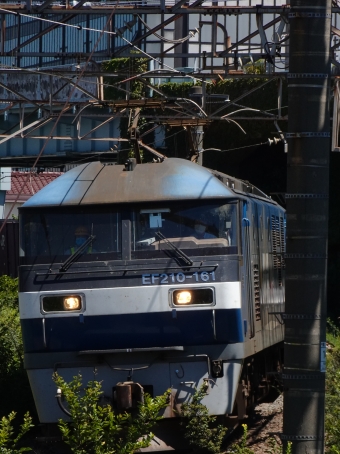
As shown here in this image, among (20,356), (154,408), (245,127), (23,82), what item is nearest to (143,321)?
(154,408)

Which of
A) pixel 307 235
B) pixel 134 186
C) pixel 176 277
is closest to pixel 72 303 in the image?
pixel 176 277

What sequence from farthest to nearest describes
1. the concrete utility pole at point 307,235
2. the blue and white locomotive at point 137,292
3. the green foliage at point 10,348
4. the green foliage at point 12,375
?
the green foliage at point 10,348
the green foliage at point 12,375
the blue and white locomotive at point 137,292
the concrete utility pole at point 307,235

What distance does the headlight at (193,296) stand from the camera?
8711 millimetres

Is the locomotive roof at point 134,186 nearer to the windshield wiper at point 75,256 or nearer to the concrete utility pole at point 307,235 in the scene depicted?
the windshield wiper at point 75,256

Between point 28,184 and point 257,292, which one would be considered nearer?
point 257,292

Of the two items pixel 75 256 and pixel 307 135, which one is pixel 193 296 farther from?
pixel 307 135

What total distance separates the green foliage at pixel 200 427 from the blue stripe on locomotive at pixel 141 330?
0.57m

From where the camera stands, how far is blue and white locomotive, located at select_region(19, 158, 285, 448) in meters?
8.71

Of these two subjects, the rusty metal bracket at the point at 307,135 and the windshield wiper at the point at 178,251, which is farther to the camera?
the windshield wiper at the point at 178,251

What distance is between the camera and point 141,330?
344 inches

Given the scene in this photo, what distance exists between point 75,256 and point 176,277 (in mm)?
1076

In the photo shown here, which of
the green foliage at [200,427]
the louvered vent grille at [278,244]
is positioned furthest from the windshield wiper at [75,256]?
the louvered vent grille at [278,244]

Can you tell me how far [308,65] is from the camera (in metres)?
6.76

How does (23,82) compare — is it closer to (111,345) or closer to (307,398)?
(111,345)
